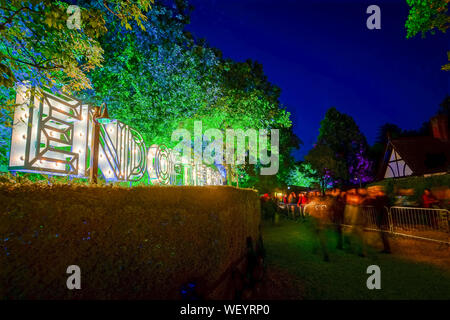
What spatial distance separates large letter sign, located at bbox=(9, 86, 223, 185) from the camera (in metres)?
3.15

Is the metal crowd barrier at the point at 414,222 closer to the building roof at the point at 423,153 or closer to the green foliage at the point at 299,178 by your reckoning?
the building roof at the point at 423,153

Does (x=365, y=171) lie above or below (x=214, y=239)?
above

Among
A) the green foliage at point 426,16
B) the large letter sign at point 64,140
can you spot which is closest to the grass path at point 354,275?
the large letter sign at point 64,140

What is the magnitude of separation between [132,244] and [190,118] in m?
9.14

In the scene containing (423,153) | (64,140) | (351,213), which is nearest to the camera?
(64,140)

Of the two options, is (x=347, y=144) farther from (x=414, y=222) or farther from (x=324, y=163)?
(x=414, y=222)

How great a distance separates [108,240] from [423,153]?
26.4 meters

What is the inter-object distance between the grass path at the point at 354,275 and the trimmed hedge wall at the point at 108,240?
2453 mm

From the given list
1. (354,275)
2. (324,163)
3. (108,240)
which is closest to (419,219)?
(354,275)

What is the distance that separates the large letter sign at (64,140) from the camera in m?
3.15

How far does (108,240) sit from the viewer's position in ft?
9.30
